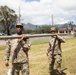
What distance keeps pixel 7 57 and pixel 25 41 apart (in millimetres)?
722

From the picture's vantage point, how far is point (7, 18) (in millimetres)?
73750

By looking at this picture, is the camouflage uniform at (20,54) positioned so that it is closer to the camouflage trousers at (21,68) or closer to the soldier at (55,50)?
the camouflage trousers at (21,68)

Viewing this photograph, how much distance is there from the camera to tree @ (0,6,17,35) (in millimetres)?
73188

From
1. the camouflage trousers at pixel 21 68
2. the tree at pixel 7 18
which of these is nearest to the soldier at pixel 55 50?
the camouflage trousers at pixel 21 68

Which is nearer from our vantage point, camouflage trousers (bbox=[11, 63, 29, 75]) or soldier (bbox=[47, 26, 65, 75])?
camouflage trousers (bbox=[11, 63, 29, 75])

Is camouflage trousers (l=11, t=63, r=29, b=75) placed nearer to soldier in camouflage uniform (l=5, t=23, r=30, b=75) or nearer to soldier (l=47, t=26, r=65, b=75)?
soldier in camouflage uniform (l=5, t=23, r=30, b=75)

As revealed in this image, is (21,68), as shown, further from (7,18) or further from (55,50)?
(7,18)

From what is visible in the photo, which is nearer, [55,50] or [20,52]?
[20,52]

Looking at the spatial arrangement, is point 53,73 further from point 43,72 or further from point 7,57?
point 7,57

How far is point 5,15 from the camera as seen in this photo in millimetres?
73188

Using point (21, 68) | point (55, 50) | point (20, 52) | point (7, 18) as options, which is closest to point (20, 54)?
point (20, 52)

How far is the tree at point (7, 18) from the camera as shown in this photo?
73188 mm

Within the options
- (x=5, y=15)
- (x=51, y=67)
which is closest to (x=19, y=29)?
(x=51, y=67)

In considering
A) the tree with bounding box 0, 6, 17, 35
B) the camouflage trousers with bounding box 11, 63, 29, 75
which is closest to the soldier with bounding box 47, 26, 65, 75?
the camouflage trousers with bounding box 11, 63, 29, 75
